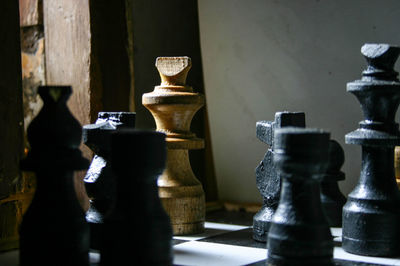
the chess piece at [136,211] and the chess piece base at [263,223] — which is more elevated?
the chess piece at [136,211]

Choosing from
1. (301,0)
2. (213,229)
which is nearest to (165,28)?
(301,0)

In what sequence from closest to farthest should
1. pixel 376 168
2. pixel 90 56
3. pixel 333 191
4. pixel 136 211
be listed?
pixel 136 211 → pixel 376 168 → pixel 333 191 → pixel 90 56

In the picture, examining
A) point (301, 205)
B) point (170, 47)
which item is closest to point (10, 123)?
point (170, 47)

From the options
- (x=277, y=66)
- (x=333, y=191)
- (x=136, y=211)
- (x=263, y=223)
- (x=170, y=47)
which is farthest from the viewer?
(x=170, y=47)

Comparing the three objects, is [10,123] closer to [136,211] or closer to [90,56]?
[90,56]

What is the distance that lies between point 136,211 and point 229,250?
434mm

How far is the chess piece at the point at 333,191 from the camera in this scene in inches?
71.9

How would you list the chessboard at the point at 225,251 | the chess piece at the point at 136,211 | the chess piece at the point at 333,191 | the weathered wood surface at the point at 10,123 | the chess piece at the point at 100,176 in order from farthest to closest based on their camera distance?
the chess piece at the point at 333,191, the weathered wood surface at the point at 10,123, the chess piece at the point at 100,176, the chessboard at the point at 225,251, the chess piece at the point at 136,211

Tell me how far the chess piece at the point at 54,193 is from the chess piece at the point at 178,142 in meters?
0.51

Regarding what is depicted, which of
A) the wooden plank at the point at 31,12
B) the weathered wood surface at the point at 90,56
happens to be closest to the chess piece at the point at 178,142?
the weathered wood surface at the point at 90,56

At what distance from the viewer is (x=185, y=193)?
1.73 meters

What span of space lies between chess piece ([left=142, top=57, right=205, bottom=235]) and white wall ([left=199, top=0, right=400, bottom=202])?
0.53m

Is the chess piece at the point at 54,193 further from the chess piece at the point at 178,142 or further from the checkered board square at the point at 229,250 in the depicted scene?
the chess piece at the point at 178,142

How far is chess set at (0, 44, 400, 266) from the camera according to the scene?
1154 millimetres
